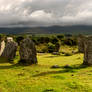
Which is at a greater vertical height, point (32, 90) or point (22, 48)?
point (22, 48)

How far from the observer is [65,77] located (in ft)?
63.3

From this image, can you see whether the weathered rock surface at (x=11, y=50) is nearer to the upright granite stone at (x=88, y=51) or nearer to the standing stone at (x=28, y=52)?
the standing stone at (x=28, y=52)

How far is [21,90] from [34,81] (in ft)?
8.75

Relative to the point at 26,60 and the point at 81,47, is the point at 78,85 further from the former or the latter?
the point at 81,47

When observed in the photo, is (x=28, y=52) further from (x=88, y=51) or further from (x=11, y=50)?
(x=88, y=51)

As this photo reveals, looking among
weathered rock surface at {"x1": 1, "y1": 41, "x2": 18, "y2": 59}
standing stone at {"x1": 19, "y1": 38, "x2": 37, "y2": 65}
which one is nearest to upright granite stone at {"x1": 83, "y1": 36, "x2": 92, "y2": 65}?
standing stone at {"x1": 19, "y1": 38, "x2": 37, "y2": 65}

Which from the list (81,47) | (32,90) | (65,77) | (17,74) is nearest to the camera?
(32,90)

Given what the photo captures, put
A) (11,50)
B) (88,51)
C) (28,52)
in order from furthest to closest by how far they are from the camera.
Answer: (11,50) → (28,52) → (88,51)

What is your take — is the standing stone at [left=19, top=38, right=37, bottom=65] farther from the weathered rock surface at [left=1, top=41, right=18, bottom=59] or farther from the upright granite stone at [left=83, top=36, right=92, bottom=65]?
the upright granite stone at [left=83, top=36, right=92, bottom=65]

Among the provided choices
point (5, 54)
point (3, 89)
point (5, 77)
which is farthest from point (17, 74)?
point (5, 54)

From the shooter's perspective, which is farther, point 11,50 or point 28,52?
point 11,50

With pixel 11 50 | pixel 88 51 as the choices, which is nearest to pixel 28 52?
pixel 11 50

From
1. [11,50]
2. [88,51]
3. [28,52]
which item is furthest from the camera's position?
[11,50]

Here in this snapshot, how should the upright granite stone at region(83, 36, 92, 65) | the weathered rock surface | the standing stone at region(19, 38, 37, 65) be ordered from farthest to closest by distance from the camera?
the weathered rock surface → the standing stone at region(19, 38, 37, 65) → the upright granite stone at region(83, 36, 92, 65)
